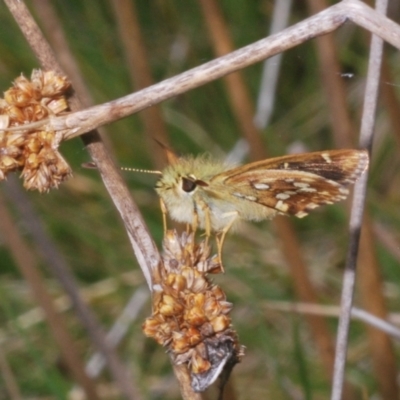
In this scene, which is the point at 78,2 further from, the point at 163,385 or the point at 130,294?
the point at 163,385

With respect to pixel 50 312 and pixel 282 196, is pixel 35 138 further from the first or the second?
pixel 50 312

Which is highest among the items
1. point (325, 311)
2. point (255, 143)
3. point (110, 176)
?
point (255, 143)

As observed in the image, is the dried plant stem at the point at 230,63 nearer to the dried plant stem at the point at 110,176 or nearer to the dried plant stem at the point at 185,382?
the dried plant stem at the point at 110,176

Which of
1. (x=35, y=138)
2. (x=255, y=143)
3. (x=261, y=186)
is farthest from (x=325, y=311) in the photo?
(x=35, y=138)

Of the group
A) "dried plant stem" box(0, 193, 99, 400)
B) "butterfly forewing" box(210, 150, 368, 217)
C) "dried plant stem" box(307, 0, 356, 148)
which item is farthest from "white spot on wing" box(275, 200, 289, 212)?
"dried plant stem" box(0, 193, 99, 400)

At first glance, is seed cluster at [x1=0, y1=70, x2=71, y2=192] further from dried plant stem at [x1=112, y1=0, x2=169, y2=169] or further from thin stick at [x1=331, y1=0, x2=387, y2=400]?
dried plant stem at [x1=112, y1=0, x2=169, y2=169]
